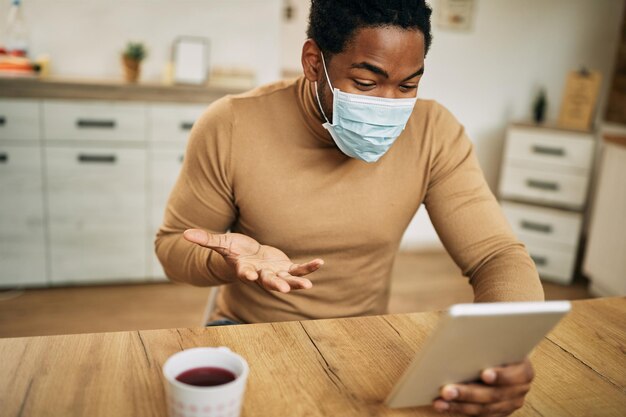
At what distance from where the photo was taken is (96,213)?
2838 millimetres

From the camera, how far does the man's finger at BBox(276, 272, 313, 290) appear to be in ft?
2.91

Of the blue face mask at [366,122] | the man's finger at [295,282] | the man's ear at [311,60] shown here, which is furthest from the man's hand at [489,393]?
the man's ear at [311,60]

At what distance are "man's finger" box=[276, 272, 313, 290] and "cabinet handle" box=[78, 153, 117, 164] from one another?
2.05 meters

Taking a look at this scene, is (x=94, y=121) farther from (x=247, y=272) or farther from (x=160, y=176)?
(x=247, y=272)

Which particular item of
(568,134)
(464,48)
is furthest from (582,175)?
(464,48)

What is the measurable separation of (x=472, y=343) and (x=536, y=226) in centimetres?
285

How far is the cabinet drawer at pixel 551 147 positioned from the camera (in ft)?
10.4

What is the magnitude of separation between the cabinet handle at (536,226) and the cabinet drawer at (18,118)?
2552 mm

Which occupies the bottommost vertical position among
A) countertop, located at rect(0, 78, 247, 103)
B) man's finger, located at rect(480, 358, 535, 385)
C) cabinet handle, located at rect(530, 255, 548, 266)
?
cabinet handle, located at rect(530, 255, 548, 266)

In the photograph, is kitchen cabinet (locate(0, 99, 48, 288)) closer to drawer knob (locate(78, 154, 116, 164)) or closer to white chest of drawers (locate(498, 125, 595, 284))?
drawer knob (locate(78, 154, 116, 164))

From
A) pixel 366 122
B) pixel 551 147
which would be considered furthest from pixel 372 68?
pixel 551 147

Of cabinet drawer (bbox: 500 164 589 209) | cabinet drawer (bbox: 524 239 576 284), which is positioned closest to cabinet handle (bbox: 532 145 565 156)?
cabinet drawer (bbox: 500 164 589 209)

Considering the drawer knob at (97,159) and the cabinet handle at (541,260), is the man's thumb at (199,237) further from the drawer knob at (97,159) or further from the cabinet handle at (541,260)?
the cabinet handle at (541,260)

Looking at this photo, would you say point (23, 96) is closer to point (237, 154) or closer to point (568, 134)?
point (237, 154)
